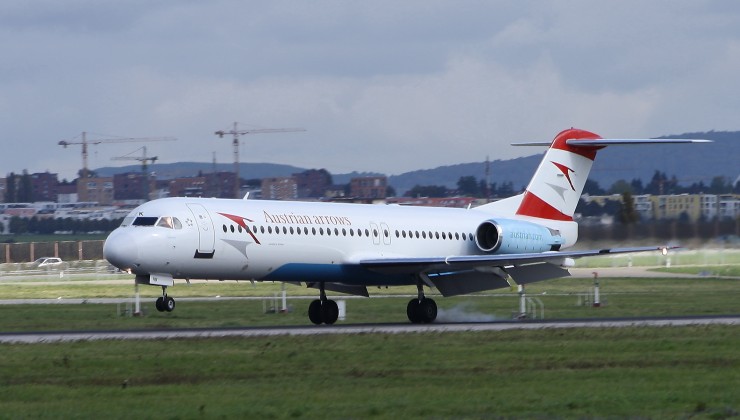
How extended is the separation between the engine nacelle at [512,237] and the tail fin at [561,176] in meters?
1.03

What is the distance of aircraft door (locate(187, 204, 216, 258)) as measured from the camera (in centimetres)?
3038

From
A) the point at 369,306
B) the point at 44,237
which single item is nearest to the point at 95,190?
the point at 44,237

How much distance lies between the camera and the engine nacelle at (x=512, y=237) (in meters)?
35.8

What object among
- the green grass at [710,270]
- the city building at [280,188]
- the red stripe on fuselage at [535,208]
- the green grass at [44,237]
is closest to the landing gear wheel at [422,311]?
the red stripe on fuselage at [535,208]

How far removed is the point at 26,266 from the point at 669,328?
6707 cm

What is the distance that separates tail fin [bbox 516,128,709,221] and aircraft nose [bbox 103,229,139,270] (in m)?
13.6

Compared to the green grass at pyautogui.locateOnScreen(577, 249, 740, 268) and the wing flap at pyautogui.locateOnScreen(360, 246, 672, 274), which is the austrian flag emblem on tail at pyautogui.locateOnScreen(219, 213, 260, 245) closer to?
the wing flap at pyautogui.locateOnScreen(360, 246, 672, 274)

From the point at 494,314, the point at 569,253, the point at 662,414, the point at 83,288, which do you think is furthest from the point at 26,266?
the point at 662,414

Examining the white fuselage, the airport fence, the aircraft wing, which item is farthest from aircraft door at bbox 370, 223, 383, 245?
the airport fence

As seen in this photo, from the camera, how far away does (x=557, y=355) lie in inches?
894

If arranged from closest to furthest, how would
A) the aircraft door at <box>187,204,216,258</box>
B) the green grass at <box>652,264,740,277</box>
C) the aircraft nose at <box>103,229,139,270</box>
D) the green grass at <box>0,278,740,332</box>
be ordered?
1. the aircraft nose at <box>103,229,139,270</box>
2. the aircraft door at <box>187,204,216,258</box>
3. the green grass at <box>0,278,740,332</box>
4. the green grass at <box>652,264,740,277</box>

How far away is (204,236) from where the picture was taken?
30453 millimetres

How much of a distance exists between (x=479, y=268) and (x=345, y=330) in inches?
239

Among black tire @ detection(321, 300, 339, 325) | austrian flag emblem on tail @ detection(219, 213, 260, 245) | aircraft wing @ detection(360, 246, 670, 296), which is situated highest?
austrian flag emblem on tail @ detection(219, 213, 260, 245)
